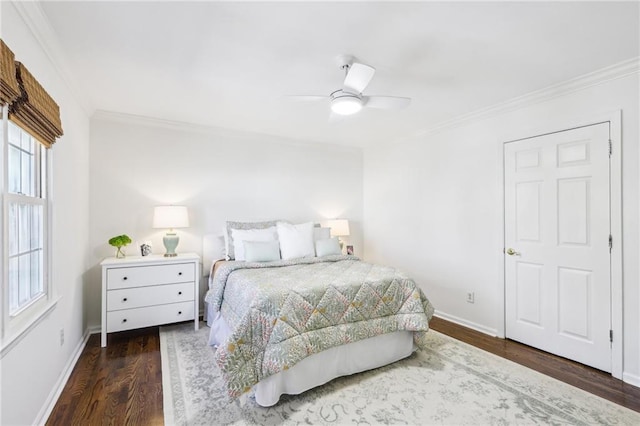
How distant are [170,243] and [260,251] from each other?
A: 1016mm

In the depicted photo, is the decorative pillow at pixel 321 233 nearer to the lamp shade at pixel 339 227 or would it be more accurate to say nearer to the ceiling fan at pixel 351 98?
the lamp shade at pixel 339 227

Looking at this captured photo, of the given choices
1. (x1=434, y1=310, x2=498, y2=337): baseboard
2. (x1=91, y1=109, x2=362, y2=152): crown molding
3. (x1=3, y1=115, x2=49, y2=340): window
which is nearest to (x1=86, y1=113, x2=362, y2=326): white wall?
(x1=91, y1=109, x2=362, y2=152): crown molding

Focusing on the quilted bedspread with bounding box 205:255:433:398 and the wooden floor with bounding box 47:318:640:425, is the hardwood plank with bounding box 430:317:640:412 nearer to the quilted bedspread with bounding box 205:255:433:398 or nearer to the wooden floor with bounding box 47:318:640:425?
the wooden floor with bounding box 47:318:640:425

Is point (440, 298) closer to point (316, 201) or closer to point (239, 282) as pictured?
point (316, 201)

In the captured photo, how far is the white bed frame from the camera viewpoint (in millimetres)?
2049

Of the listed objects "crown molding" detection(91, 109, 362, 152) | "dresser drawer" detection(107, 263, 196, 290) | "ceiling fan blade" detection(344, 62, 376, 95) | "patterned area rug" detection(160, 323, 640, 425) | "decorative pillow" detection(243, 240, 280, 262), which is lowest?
"patterned area rug" detection(160, 323, 640, 425)

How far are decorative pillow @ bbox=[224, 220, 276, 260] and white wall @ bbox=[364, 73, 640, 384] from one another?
1.87 metres

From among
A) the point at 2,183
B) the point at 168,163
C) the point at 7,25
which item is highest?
the point at 7,25

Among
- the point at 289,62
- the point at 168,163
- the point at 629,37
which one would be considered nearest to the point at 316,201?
the point at 168,163

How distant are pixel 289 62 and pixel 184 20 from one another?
2.44ft

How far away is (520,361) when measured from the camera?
2.69m

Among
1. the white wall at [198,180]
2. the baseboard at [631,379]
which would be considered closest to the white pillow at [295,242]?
the white wall at [198,180]

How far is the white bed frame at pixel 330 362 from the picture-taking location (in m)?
2.05

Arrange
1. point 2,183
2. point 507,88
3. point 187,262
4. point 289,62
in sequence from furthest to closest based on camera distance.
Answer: point 187,262 < point 507,88 < point 289,62 < point 2,183
